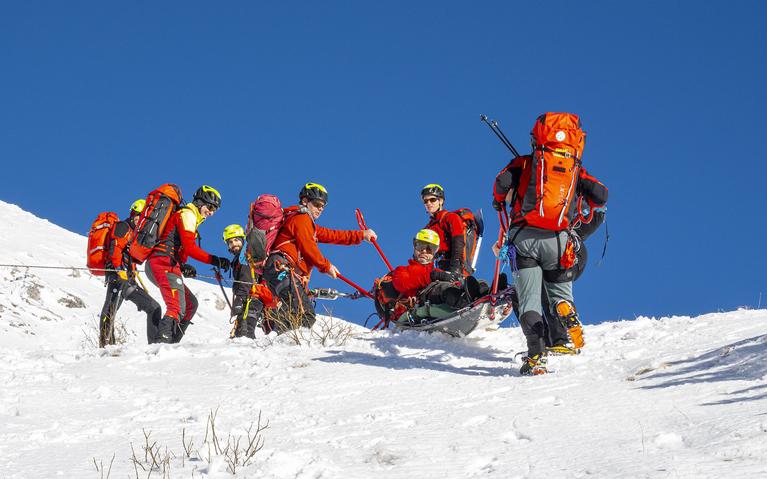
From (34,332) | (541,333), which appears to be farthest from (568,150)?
(34,332)

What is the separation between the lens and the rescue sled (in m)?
8.41

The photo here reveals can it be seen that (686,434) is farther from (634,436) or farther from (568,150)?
(568,150)

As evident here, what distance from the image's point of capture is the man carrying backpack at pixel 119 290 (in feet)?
31.7

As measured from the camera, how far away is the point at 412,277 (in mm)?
9328

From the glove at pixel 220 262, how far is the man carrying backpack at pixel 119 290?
831 mm

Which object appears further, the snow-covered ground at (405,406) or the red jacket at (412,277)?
the red jacket at (412,277)

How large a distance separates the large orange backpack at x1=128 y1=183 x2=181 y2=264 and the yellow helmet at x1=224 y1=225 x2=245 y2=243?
1.47m

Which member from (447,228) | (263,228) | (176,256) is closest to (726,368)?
(447,228)

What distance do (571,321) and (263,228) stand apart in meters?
4.34

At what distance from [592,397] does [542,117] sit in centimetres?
257

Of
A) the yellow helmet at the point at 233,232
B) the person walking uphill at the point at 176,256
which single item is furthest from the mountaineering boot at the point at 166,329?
the yellow helmet at the point at 233,232

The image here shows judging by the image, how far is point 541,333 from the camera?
655cm

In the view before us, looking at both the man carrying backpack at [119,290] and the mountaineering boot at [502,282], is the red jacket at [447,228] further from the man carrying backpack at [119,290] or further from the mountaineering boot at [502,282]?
the man carrying backpack at [119,290]

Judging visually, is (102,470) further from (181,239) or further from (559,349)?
(181,239)
